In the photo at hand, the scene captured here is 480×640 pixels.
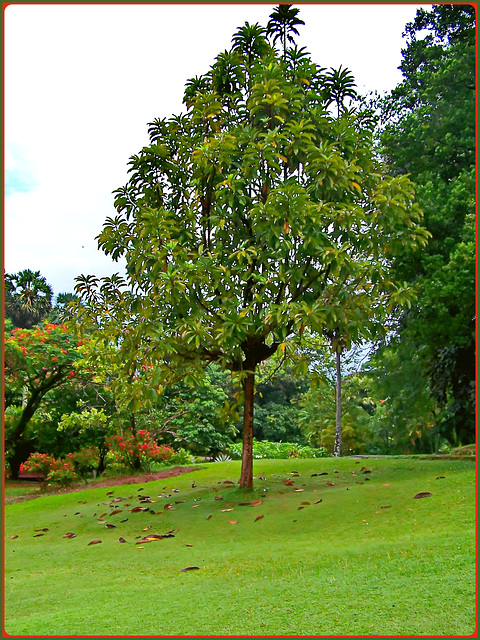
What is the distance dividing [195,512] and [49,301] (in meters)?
29.7

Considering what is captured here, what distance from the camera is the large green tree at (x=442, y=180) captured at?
954 centimetres

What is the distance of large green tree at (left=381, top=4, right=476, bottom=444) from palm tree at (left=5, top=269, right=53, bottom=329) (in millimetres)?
23207

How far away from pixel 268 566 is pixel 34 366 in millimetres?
12235

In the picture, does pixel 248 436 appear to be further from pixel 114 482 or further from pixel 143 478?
pixel 114 482

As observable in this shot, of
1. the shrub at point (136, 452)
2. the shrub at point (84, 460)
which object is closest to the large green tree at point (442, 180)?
the shrub at point (136, 452)

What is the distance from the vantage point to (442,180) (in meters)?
10.6

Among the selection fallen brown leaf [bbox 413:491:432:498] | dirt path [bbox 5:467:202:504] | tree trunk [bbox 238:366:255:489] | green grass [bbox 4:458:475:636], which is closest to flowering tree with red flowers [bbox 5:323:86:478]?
→ dirt path [bbox 5:467:202:504]

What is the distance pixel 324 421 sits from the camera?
81.9 feet

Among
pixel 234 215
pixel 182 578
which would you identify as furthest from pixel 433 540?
pixel 234 215

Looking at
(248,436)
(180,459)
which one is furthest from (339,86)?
(180,459)

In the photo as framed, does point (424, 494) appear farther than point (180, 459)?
No

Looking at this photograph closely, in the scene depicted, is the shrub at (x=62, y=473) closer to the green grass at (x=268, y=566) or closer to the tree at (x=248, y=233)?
the green grass at (x=268, y=566)

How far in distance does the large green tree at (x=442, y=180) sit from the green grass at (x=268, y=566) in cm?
276

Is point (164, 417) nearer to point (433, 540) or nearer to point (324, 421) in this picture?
point (324, 421)
